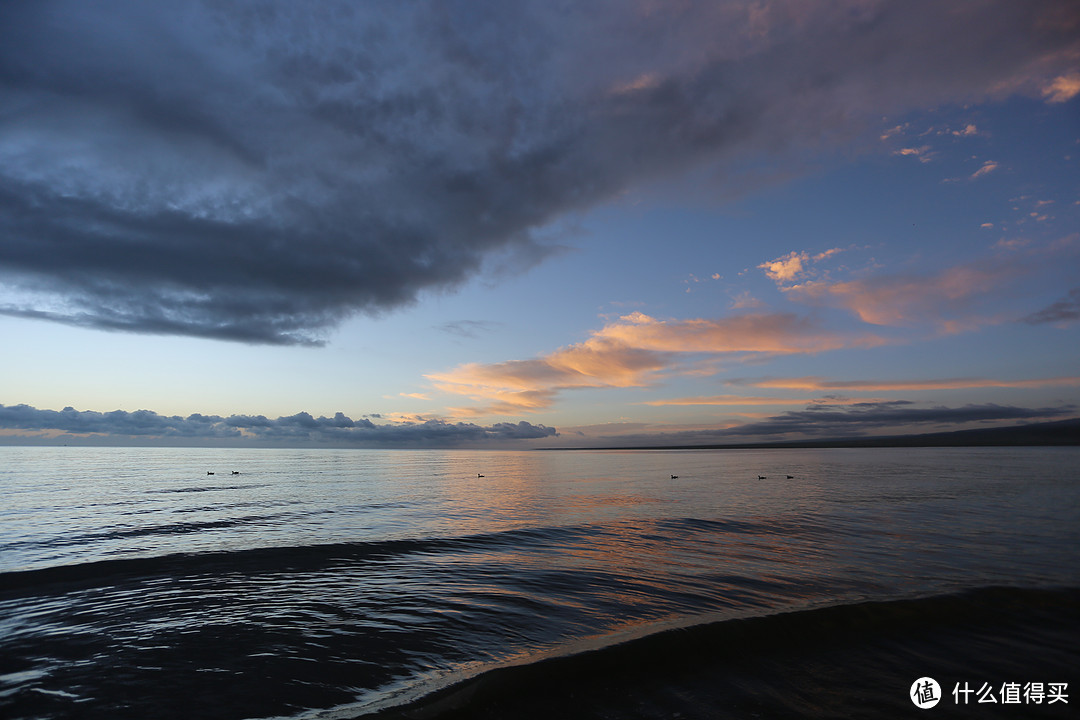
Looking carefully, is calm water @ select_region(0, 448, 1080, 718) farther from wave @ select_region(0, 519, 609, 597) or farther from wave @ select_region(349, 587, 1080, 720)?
wave @ select_region(349, 587, 1080, 720)

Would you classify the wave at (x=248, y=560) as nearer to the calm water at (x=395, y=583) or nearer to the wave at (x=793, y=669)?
the calm water at (x=395, y=583)

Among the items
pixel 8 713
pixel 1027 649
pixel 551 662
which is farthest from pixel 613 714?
pixel 8 713

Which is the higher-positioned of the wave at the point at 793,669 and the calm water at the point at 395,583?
the wave at the point at 793,669

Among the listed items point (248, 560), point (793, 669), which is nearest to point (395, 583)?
point (248, 560)

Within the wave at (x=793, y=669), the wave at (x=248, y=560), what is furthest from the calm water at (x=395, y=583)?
the wave at (x=793, y=669)

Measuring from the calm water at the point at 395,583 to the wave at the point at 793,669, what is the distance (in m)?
0.62

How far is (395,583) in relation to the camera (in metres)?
15.2

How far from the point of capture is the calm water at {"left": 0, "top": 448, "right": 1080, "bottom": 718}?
8.52 meters

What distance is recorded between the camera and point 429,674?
28.0ft

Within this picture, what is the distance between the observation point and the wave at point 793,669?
23.1ft

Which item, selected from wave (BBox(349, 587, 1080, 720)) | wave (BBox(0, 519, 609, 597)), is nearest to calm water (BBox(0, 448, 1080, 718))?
wave (BBox(0, 519, 609, 597))

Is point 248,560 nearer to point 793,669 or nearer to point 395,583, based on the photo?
point 395,583

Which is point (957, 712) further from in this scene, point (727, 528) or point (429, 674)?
point (727, 528)

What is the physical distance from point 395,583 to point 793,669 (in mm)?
11868
